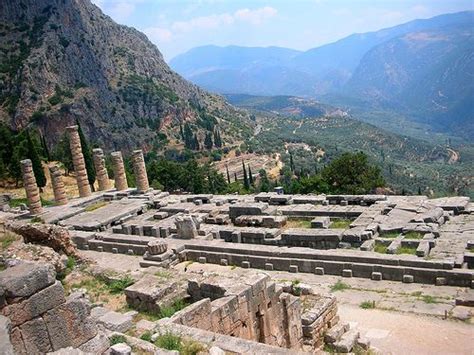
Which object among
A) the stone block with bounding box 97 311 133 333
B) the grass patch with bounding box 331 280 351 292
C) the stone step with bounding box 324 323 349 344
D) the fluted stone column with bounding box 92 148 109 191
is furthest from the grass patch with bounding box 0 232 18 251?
the fluted stone column with bounding box 92 148 109 191

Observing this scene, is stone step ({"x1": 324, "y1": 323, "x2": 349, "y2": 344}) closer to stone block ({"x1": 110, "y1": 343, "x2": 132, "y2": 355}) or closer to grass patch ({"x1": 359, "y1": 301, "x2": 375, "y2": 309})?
grass patch ({"x1": 359, "y1": 301, "x2": 375, "y2": 309})

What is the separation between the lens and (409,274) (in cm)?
1569

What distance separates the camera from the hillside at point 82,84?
84562mm

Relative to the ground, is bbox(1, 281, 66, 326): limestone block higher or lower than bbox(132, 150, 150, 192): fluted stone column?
higher

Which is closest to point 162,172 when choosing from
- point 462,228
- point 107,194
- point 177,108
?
point 107,194

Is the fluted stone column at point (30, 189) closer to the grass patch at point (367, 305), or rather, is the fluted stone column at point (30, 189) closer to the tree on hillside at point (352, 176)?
the tree on hillside at point (352, 176)

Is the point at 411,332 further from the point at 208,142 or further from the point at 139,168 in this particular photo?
the point at 208,142

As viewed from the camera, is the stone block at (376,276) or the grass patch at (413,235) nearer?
the stone block at (376,276)

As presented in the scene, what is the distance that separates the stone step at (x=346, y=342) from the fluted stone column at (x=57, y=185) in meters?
24.0

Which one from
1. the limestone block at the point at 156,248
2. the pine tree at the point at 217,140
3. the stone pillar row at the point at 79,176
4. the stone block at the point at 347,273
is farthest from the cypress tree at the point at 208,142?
the stone block at the point at 347,273

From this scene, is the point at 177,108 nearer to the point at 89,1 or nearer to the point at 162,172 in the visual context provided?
the point at 89,1

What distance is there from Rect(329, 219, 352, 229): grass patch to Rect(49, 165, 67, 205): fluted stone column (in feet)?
61.9

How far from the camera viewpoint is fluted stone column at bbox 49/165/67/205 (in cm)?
3079

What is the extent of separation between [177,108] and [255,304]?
10118 cm
